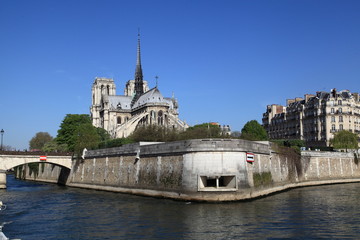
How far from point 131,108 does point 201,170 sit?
293 ft

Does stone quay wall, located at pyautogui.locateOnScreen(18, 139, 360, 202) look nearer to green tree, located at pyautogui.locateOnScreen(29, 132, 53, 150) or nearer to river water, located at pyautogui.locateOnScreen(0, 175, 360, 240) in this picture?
river water, located at pyautogui.locateOnScreen(0, 175, 360, 240)

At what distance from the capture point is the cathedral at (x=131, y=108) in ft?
322

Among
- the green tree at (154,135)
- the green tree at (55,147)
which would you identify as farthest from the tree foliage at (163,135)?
the green tree at (55,147)

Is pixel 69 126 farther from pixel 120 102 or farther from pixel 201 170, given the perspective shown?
pixel 201 170

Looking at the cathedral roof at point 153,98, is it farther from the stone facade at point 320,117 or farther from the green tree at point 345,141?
the green tree at point 345,141

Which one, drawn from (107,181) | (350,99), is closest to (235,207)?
(107,181)

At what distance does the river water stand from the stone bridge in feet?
65.1

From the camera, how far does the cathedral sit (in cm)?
9800

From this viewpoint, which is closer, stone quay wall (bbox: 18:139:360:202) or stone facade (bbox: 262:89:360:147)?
stone quay wall (bbox: 18:139:360:202)

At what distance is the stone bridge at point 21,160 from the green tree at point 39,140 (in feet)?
239

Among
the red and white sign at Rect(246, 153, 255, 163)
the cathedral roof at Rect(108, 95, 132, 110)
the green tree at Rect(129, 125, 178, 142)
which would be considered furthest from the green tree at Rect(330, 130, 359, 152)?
the cathedral roof at Rect(108, 95, 132, 110)

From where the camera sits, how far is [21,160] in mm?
54625

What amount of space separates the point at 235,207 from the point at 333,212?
256 inches

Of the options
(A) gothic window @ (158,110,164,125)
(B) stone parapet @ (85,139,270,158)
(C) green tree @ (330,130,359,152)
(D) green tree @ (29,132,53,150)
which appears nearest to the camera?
(B) stone parapet @ (85,139,270,158)
